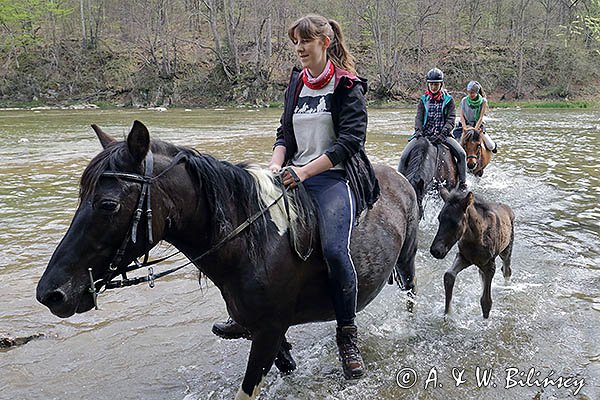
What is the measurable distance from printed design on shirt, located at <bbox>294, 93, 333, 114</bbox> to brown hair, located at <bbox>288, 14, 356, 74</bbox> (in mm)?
258

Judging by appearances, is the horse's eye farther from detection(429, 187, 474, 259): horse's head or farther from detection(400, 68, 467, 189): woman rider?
detection(400, 68, 467, 189): woman rider

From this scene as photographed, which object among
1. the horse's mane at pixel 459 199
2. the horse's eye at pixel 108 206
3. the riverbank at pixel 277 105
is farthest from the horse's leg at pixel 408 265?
the riverbank at pixel 277 105

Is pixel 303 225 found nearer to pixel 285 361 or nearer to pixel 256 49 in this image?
pixel 285 361

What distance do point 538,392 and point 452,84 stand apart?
48.1m

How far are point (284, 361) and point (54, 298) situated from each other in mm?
2078

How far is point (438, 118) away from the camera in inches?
340

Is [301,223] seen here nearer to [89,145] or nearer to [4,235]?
[4,235]

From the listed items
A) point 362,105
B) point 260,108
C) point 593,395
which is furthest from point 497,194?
point 260,108

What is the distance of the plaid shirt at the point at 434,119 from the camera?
8.49 meters

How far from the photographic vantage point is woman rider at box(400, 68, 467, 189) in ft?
27.7

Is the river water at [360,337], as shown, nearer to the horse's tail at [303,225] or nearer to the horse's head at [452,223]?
the horse's head at [452,223]

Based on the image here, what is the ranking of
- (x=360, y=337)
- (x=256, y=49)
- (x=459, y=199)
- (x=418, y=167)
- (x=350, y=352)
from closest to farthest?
(x=350, y=352) < (x=360, y=337) < (x=459, y=199) < (x=418, y=167) < (x=256, y=49)

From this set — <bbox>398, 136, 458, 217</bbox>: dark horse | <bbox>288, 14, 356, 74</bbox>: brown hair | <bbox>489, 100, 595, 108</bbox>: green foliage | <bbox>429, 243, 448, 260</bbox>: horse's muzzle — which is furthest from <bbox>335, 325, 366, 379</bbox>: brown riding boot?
<bbox>489, 100, 595, 108</bbox>: green foliage

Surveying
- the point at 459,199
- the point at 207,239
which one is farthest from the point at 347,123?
the point at 459,199
